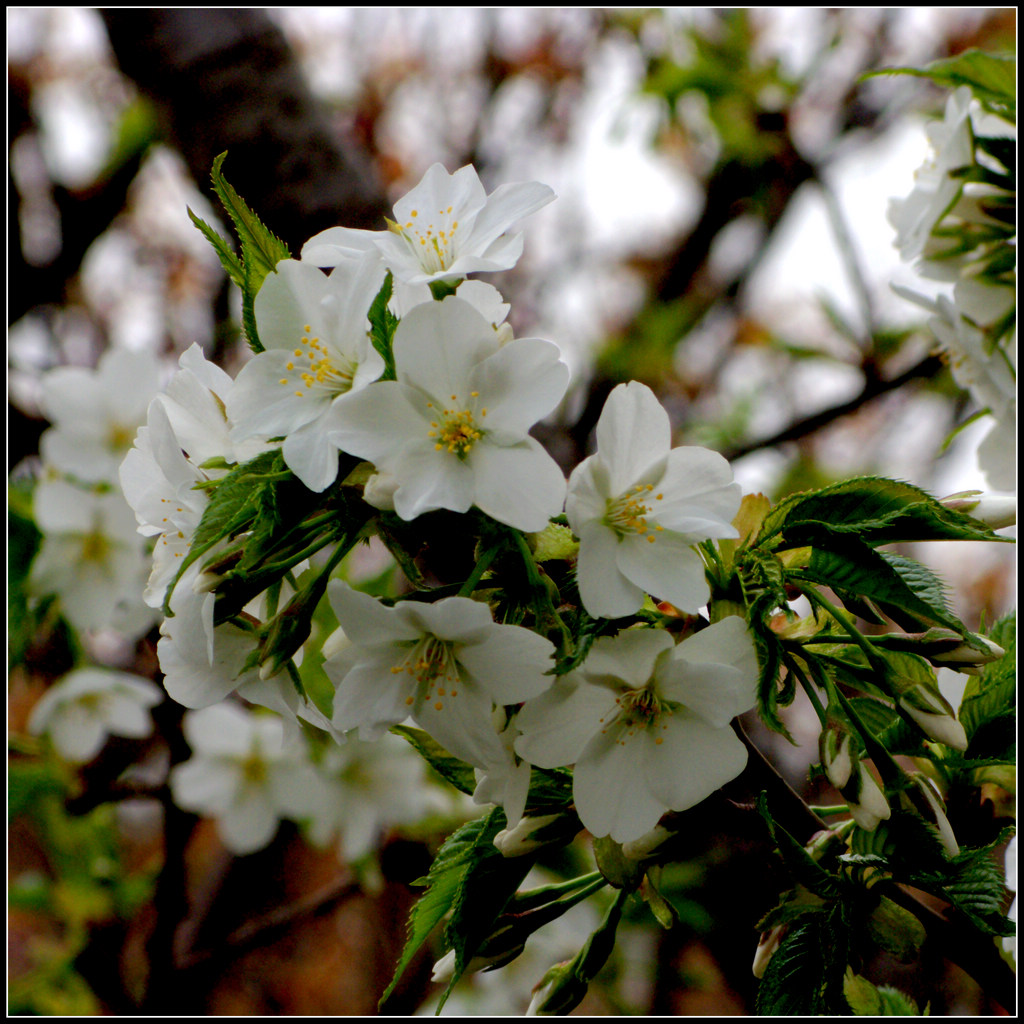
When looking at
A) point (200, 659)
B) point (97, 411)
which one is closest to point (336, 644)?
point (200, 659)

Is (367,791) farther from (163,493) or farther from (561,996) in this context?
(163,493)

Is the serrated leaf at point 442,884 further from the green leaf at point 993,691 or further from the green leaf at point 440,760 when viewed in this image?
the green leaf at point 993,691

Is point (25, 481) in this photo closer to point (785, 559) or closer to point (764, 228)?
point (785, 559)

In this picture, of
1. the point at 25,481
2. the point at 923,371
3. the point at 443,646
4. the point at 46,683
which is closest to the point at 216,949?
the point at 46,683

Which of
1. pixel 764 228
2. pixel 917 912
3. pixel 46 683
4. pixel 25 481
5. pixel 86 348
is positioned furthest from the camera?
pixel 86 348

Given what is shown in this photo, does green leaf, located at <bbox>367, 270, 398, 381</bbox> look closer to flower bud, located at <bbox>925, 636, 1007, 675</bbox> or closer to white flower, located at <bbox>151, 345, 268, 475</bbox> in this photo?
white flower, located at <bbox>151, 345, 268, 475</bbox>

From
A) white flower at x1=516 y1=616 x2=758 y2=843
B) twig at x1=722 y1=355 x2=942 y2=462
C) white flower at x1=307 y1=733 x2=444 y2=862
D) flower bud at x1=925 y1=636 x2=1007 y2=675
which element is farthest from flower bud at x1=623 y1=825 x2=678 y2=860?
white flower at x1=307 y1=733 x2=444 y2=862

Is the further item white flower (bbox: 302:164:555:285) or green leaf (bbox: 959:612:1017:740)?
green leaf (bbox: 959:612:1017:740)
